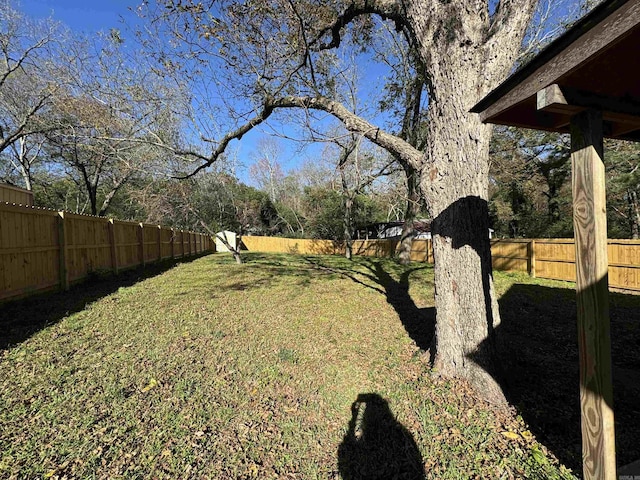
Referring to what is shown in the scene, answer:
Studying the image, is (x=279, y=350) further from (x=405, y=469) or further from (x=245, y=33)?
(x=245, y=33)

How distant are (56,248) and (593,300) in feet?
25.9

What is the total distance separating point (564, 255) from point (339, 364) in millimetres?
9217

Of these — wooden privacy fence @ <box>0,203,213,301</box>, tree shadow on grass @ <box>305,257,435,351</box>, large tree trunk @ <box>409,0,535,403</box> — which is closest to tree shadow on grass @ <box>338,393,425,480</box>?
large tree trunk @ <box>409,0,535,403</box>

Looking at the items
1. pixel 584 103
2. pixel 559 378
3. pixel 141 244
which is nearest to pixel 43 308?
pixel 141 244

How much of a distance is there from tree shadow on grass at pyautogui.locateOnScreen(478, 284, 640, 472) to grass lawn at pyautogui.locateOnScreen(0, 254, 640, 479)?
0.05 feet

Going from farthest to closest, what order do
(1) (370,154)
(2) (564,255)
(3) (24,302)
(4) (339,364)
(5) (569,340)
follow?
(1) (370,154) < (2) (564,255) < (3) (24,302) < (5) (569,340) < (4) (339,364)

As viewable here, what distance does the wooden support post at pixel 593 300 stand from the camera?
1.55 metres

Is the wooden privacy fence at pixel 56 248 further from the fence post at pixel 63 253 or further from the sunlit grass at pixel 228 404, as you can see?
the sunlit grass at pixel 228 404

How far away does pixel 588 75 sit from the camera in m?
1.62

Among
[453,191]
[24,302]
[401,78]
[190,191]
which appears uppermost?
[401,78]

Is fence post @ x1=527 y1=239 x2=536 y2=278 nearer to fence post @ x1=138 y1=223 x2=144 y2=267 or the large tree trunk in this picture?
the large tree trunk

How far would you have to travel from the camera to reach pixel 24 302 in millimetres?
4840

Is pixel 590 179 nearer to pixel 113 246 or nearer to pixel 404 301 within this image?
pixel 404 301

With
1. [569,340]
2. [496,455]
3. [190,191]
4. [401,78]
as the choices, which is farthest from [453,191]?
[190,191]
